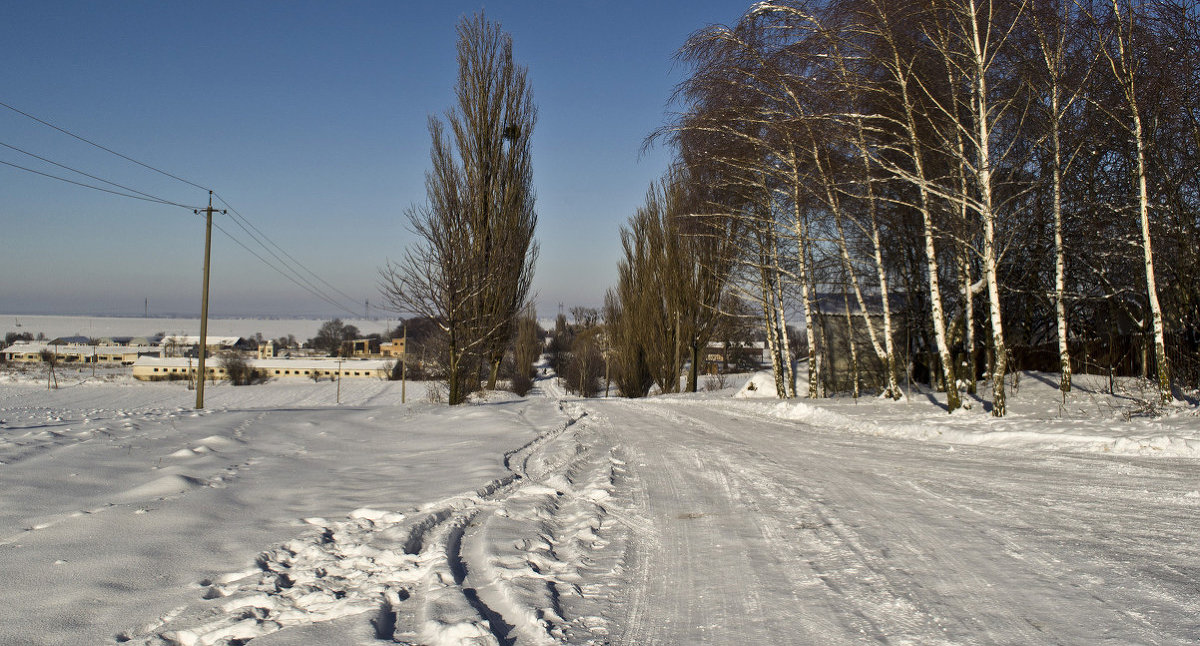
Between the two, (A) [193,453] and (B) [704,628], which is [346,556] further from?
(A) [193,453]

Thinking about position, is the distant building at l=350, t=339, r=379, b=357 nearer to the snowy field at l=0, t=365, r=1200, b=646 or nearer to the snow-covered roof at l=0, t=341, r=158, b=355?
the snow-covered roof at l=0, t=341, r=158, b=355

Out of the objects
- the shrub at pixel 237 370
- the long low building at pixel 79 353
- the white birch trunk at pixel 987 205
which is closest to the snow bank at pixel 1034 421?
the white birch trunk at pixel 987 205

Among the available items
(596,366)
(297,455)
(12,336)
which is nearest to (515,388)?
(596,366)

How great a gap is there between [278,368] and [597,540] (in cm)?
6959

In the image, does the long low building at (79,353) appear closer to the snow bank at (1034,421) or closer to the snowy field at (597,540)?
the snow bank at (1034,421)

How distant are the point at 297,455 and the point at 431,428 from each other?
3.20 metres

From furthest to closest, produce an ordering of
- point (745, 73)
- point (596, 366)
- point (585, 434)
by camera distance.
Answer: point (596, 366), point (745, 73), point (585, 434)

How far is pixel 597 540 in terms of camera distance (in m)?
4.33

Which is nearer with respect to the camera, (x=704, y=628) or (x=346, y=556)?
(x=704, y=628)

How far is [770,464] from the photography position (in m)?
7.15

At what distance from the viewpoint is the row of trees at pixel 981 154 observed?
10125mm

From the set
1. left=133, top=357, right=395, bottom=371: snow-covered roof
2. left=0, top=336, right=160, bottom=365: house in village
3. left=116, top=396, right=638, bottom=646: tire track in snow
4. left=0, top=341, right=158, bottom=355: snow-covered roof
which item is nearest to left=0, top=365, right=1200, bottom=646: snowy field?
left=116, top=396, right=638, bottom=646: tire track in snow

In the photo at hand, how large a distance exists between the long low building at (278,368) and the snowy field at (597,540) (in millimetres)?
53754

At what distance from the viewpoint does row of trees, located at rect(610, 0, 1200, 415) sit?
10.1 m
